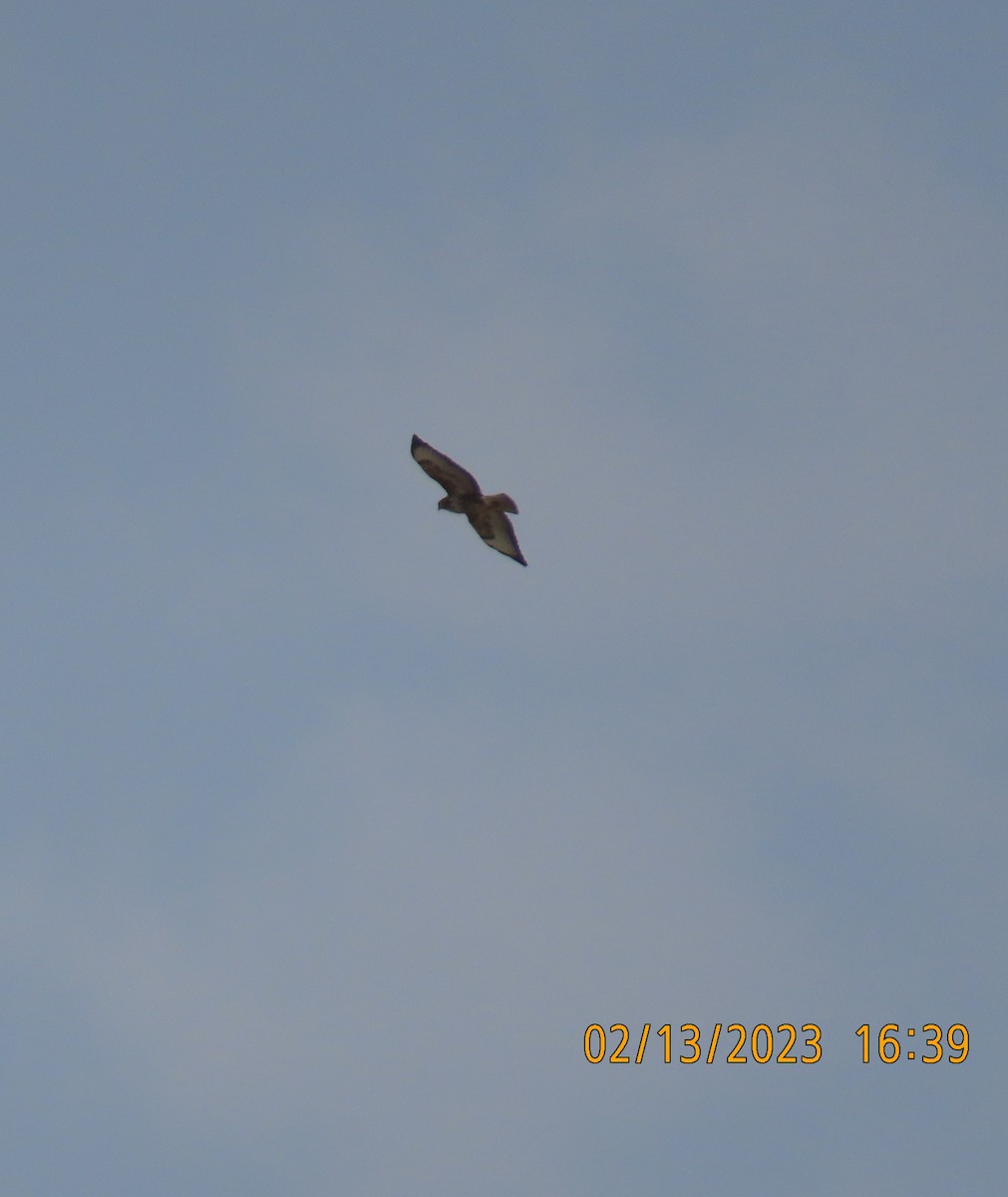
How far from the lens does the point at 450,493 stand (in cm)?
3228

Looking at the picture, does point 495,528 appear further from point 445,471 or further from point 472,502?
point 445,471

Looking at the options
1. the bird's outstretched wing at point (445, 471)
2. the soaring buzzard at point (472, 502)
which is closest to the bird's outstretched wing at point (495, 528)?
the soaring buzzard at point (472, 502)

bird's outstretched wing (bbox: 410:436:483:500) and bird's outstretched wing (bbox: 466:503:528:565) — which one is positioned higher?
bird's outstretched wing (bbox: 410:436:483:500)

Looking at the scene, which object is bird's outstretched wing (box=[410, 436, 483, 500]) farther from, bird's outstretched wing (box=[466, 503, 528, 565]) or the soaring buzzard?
bird's outstretched wing (box=[466, 503, 528, 565])

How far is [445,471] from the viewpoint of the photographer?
104 feet

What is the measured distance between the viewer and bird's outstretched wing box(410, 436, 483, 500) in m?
31.6

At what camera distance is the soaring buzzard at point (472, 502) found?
104 ft

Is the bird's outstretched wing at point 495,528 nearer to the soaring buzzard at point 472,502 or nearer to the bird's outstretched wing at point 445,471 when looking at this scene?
the soaring buzzard at point 472,502

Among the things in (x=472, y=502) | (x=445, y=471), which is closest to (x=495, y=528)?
(x=472, y=502)

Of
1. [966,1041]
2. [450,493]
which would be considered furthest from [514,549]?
[966,1041]

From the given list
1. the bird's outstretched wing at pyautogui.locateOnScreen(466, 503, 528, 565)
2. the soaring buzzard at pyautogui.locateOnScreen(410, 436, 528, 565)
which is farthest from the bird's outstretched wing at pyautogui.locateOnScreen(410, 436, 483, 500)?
the bird's outstretched wing at pyautogui.locateOnScreen(466, 503, 528, 565)

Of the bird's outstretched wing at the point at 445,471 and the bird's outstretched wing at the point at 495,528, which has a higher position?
the bird's outstretched wing at the point at 445,471

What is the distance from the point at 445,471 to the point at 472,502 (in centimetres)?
88

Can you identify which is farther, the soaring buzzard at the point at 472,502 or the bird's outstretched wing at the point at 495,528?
the bird's outstretched wing at the point at 495,528
